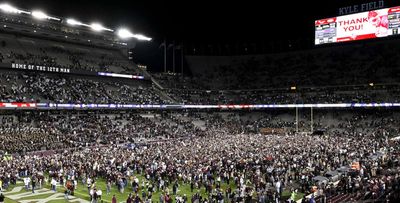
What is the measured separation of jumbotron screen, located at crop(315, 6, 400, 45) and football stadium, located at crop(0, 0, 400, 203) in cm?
19

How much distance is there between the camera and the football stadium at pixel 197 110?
80.2 ft

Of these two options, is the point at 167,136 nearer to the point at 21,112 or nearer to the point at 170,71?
the point at 21,112

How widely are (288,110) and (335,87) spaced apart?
32.5 feet

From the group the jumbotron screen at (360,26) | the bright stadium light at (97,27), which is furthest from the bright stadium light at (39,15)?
the jumbotron screen at (360,26)

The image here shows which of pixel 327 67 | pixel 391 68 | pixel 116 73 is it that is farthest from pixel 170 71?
pixel 391 68

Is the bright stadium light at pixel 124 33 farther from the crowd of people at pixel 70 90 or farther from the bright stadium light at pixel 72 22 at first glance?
the crowd of people at pixel 70 90

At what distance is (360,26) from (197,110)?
34819mm

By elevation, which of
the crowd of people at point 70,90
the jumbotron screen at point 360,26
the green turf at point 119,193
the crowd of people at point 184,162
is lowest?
the green turf at point 119,193

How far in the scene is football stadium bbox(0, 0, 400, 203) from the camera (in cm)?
2444

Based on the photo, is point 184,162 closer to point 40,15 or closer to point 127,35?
point 40,15

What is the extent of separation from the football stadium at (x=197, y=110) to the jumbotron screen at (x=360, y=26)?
0.19 meters

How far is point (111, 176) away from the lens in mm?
25375

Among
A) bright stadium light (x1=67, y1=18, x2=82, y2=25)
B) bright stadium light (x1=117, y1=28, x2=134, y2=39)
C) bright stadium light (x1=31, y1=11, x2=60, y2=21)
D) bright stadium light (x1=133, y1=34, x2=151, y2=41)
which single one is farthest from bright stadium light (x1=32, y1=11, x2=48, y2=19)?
bright stadium light (x1=133, y1=34, x2=151, y2=41)

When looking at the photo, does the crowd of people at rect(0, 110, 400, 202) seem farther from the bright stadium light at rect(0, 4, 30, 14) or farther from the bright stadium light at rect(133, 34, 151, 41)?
the bright stadium light at rect(133, 34, 151, 41)
